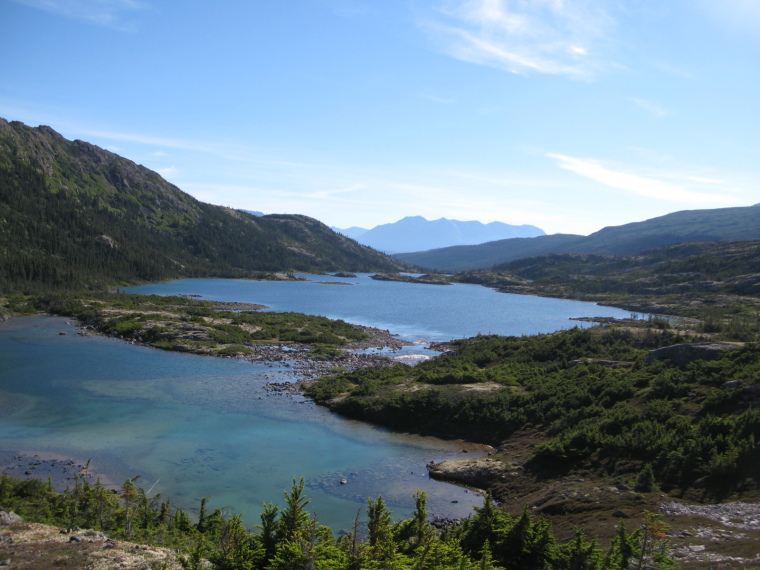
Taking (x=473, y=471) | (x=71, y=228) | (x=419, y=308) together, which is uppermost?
(x=71, y=228)

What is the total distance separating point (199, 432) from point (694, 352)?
3620cm

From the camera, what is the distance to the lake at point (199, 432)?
1009 inches

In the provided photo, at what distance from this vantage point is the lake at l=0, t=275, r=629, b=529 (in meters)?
25.6

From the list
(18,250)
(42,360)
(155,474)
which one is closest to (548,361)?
(155,474)

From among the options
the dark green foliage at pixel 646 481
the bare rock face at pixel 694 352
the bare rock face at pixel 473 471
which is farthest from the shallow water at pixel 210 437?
the bare rock face at pixel 694 352

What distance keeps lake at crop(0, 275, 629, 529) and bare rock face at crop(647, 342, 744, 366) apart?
17.2 m

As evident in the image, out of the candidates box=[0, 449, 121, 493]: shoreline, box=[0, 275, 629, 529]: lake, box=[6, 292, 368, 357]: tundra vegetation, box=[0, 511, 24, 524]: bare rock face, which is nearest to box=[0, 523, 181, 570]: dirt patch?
box=[0, 511, 24, 524]: bare rock face

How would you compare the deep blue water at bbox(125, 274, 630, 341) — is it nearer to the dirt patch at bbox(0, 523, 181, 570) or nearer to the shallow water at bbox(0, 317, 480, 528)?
the shallow water at bbox(0, 317, 480, 528)

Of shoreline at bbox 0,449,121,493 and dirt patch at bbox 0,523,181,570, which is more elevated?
dirt patch at bbox 0,523,181,570

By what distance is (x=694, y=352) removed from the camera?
118ft

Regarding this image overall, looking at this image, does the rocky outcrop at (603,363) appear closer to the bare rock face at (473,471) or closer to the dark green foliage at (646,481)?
the bare rock face at (473,471)

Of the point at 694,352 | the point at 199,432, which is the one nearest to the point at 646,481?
the point at 694,352

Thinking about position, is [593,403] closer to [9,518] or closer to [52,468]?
[9,518]

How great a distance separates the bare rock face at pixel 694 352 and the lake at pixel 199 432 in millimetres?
17230
